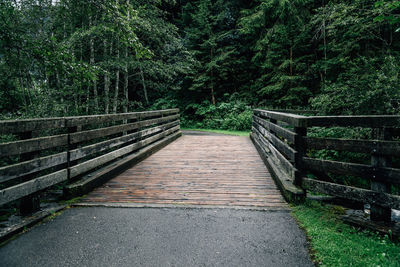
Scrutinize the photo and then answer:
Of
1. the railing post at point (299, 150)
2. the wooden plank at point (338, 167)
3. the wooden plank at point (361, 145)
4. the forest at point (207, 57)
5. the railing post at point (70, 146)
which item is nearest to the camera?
the wooden plank at point (361, 145)

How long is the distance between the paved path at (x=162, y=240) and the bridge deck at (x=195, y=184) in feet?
1.51

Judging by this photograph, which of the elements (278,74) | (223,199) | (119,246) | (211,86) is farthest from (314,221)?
(211,86)

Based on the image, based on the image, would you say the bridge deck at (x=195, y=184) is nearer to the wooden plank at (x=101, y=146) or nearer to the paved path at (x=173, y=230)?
the paved path at (x=173, y=230)

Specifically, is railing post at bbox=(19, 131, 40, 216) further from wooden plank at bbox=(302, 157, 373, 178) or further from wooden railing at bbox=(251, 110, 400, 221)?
wooden plank at bbox=(302, 157, 373, 178)

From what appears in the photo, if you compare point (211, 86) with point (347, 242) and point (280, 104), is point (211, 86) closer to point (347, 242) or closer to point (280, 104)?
point (280, 104)

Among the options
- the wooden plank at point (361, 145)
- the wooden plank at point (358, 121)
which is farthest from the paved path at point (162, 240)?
the wooden plank at point (358, 121)

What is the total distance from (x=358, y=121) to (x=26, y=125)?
4.04m

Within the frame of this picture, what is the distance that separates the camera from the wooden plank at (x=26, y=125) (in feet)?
8.87

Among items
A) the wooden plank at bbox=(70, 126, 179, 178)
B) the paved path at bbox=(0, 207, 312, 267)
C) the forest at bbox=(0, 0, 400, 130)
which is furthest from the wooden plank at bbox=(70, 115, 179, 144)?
the forest at bbox=(0, 0, 400, 130)

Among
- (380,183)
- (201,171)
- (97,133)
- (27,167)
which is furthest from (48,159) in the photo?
(380,183)

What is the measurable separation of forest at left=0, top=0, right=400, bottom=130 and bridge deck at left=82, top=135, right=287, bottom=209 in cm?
294

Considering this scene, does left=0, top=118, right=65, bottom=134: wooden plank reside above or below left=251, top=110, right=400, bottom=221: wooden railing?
above

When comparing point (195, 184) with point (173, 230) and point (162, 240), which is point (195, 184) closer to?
point (173, 230)

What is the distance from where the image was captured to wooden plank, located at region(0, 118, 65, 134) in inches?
106
